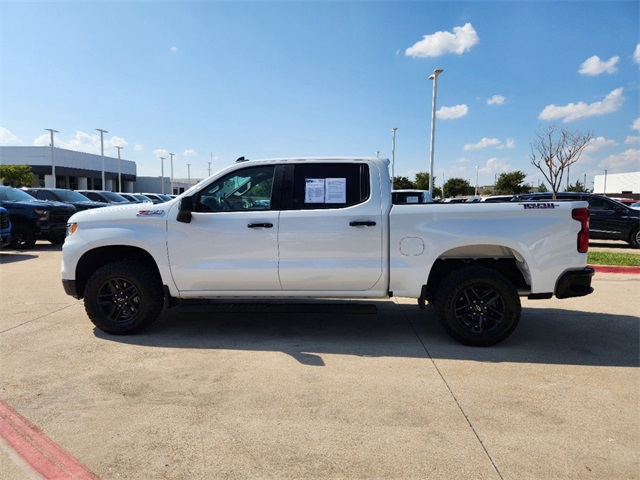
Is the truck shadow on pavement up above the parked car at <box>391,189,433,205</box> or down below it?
below

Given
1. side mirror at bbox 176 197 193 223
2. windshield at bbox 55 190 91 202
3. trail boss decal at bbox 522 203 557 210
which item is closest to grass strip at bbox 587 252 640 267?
trail boss decal at bbox 522 203 557 210

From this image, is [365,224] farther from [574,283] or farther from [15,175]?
[15,175]

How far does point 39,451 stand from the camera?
106 inches

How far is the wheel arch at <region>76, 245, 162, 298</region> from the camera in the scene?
490 centimetres

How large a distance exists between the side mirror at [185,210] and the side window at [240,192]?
0.11 metres

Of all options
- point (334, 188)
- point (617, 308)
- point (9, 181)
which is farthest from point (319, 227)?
point (9, 181)

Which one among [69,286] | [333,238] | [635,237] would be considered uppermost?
[333,238]

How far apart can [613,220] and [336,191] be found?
12061 millimetres

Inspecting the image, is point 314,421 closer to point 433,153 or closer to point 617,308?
point 617,308

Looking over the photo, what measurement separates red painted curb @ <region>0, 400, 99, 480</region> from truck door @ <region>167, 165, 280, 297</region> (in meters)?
1.98

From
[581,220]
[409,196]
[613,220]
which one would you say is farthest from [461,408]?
[613,220]

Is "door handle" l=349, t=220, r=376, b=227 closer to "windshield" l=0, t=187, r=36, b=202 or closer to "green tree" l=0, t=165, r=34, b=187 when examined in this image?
"windshield" l=0, t=187, r=36, b=202

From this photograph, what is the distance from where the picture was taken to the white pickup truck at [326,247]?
171 inches

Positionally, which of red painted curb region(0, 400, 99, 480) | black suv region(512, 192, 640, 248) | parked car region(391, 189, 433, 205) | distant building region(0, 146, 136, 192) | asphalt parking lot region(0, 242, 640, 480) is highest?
distant building region(0, 146, 136, 192)
